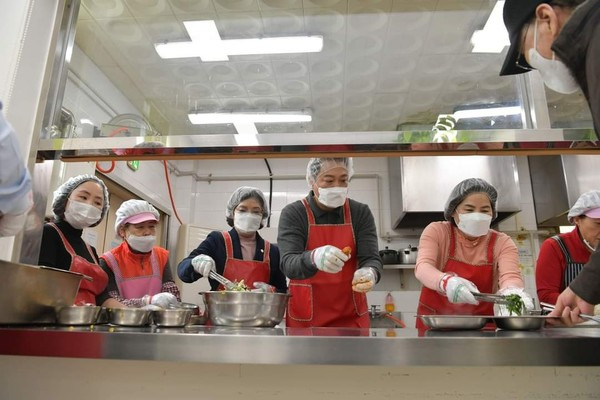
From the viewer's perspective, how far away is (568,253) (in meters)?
2.27

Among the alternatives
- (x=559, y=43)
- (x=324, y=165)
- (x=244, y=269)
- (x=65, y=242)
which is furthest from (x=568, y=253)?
(x=65, y=242)

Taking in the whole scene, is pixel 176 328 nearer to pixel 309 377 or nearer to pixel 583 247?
pixel 309 377

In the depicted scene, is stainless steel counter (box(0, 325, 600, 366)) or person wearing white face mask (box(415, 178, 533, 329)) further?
person wearing white face mask (box(415, 178, 533, 329))

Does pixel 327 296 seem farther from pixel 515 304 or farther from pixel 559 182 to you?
pixel 559 182

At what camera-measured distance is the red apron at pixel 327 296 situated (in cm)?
202

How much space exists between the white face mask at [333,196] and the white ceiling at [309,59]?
1.60 feet

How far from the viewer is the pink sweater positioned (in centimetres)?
205

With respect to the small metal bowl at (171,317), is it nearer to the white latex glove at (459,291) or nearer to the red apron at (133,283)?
the white latex glove at (459,291)

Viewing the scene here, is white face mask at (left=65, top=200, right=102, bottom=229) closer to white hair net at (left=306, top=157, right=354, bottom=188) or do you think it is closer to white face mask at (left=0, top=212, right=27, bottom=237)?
white face mask at (left=0, top=212, right=27, bottom=237)

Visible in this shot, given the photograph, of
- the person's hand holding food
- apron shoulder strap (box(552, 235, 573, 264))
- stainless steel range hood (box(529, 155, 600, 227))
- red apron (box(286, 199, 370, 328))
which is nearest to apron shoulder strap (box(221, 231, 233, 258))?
red apron (box(286, 199, 370, 328))

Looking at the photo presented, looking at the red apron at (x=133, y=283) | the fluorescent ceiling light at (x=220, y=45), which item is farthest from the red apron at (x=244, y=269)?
the fluorescent ceiling light at (x=220, y=45)

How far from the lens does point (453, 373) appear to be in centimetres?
116

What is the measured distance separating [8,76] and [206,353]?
128cm

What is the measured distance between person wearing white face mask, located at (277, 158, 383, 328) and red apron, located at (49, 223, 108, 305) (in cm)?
102
